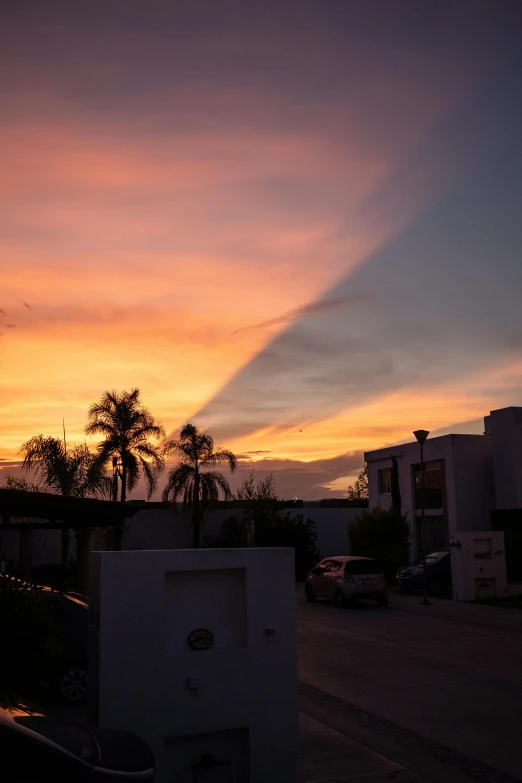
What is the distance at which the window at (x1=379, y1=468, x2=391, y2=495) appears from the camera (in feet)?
147

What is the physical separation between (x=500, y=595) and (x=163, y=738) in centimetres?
2213

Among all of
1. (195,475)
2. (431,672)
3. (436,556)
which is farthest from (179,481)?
(431,672)

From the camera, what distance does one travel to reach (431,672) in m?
14.1

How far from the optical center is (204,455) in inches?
1609

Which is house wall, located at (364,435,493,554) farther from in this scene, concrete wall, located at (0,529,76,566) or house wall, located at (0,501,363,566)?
concrete wall, located at (0,529,76,566)

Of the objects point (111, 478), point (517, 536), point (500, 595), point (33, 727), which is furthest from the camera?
point (111, 478)

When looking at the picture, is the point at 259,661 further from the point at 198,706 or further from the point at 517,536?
the point at 517,536

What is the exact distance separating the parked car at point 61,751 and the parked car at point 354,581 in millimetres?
19732

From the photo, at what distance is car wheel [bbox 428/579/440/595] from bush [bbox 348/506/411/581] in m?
5.48

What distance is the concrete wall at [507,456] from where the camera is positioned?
3700 centimetres

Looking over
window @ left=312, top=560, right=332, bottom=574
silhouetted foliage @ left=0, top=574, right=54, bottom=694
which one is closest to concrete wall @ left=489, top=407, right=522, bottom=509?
window @ left=312, top=560, right=332, bottom=574

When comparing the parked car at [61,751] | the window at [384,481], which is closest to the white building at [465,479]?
the window at [384,481]

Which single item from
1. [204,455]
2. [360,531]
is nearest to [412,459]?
[360,531]

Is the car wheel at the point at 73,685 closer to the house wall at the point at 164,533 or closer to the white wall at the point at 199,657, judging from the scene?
the white wall at the point at 199,657
